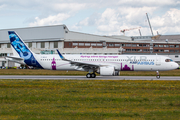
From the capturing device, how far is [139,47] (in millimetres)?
105375

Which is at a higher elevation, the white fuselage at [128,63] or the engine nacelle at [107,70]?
the white fuselage at [128,63]

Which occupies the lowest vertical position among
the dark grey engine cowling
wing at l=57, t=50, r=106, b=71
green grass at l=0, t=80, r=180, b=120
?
green grass at l=0, t=80, r=180, b=120

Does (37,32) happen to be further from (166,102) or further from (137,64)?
(166,102)

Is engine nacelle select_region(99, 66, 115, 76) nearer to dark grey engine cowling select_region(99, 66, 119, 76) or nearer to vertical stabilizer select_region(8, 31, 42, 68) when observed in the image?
dark grey engine cowling select_region(99, 66, 119, 76)

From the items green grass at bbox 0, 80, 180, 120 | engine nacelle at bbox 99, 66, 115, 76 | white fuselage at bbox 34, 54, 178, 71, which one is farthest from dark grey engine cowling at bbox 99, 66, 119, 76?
green grass at bbox 0, 80, 180, 120

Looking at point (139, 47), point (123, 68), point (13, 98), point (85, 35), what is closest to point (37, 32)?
point (85, 35)

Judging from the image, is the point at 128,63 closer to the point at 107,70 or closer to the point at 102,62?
the point at 102,62

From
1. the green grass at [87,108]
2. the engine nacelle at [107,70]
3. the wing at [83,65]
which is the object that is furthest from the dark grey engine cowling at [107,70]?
the green grass at [87,108]

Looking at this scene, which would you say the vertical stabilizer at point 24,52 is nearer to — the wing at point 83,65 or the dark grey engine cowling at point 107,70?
the wing at point 83,65

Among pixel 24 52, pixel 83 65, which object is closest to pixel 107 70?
pixel 83 65

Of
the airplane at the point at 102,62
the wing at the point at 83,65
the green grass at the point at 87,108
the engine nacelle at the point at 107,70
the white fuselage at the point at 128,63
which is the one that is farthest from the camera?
the white fuselage at the point at 128,63

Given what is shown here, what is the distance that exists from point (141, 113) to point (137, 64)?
21.0 m

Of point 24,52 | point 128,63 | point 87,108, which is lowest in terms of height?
point 87,108

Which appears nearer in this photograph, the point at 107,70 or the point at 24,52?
the point at 107,70
